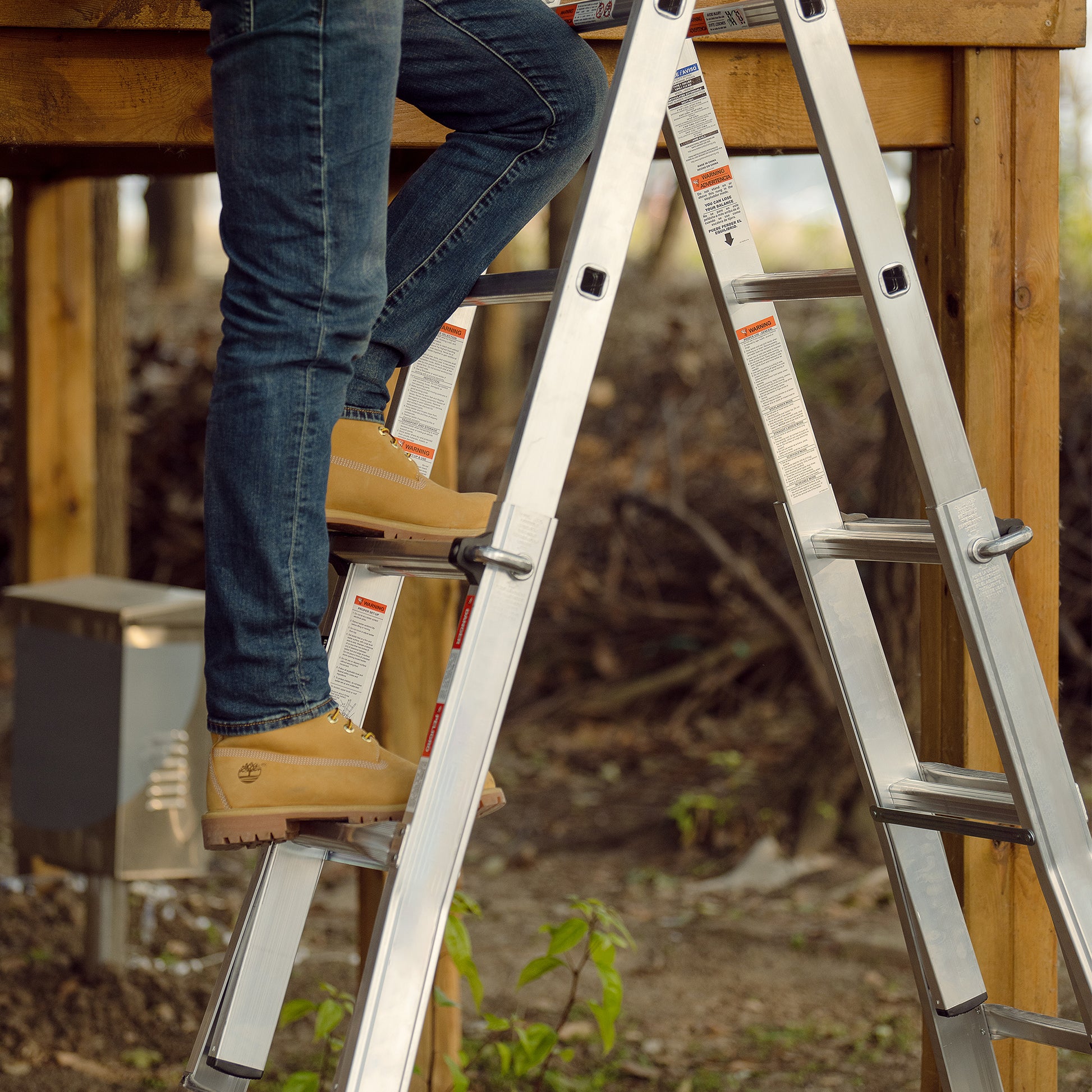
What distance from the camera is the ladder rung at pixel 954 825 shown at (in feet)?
4.67

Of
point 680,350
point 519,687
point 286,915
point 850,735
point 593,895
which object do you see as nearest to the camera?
point 286,915

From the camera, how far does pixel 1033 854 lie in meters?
1.43

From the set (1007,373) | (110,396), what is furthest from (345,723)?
(110,396)

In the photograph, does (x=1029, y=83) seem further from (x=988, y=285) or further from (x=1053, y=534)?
(x=1053, y=534)

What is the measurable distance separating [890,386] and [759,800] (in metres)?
2.63

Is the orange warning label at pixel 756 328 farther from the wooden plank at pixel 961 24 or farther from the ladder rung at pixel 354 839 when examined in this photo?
the ladder rung at pixel 354 839

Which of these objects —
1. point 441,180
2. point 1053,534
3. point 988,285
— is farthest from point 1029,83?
point 441,180

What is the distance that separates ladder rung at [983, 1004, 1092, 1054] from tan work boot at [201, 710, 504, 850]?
0.81 m

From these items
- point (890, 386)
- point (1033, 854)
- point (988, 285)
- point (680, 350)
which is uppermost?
point (680, 350)

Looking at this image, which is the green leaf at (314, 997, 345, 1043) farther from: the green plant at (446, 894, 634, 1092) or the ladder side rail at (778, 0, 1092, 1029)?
the ladder side rail at (778, 0, 1092, 1029)

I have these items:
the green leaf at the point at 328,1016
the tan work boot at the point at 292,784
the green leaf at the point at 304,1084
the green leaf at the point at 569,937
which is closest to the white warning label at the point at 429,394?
the tan work boot at the point at 292,784

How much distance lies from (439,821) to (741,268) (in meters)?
0.83

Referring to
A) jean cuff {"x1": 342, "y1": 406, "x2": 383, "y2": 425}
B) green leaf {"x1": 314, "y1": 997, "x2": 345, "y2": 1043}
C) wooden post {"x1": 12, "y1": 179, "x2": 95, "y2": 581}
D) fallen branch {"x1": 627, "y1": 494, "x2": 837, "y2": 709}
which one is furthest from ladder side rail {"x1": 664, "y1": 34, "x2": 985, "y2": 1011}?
fallen branch {"x1": 627, "y1": 494, "x2": 837, "y2": 709}

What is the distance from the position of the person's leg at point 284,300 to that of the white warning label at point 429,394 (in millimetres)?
335
